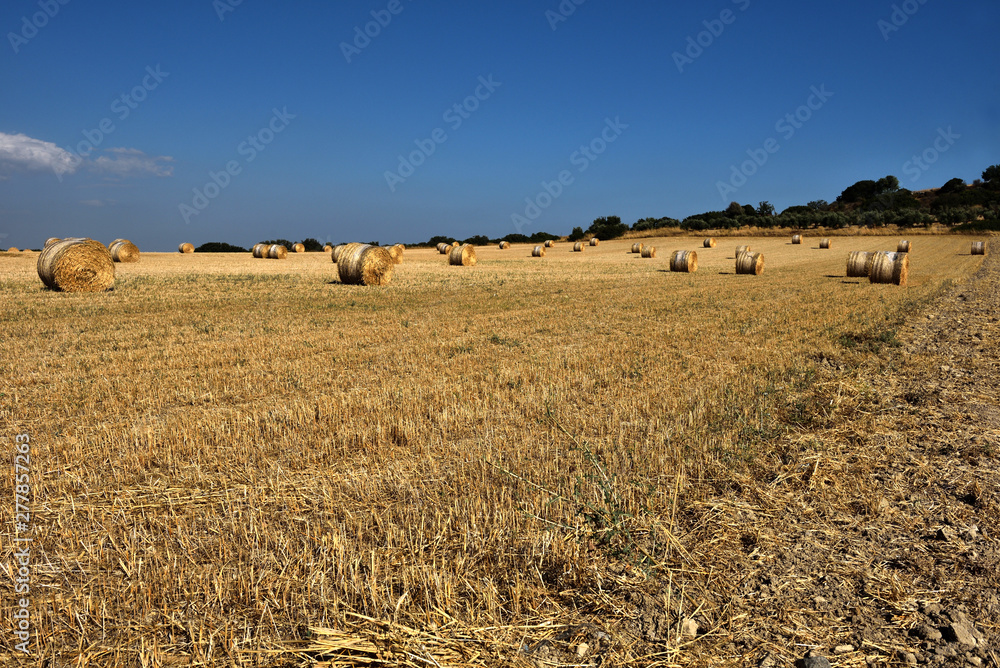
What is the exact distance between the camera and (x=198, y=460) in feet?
15.3

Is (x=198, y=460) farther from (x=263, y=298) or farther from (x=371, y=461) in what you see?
(x=263, y=298)

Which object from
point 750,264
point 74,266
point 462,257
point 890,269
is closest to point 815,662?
point 890,269

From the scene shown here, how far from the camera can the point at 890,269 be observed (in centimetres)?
1934

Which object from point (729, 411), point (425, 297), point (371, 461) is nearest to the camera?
point (371, 461)

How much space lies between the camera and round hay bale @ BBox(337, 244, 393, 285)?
71.3 ft

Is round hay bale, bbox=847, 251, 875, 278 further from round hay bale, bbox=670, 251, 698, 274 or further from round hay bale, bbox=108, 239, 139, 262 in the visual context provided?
round hay bale, bbox=108, 239, 139, 262

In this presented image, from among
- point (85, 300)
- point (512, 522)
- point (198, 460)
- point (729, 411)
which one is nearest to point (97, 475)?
point (198, 460)

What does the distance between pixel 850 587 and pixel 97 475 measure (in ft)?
17.1

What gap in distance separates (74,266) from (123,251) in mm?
18977

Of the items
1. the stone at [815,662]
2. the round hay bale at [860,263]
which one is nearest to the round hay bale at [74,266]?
the stone at [815,662]

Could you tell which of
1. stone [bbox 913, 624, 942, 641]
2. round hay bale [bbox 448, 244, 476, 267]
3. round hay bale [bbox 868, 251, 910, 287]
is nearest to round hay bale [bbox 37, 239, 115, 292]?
round hay bale [bbox 448, 244, 476, 267]

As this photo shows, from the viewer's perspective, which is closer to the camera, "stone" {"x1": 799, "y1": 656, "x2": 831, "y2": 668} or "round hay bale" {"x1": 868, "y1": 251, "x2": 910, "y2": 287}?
"stone" {"x1": 799, "y1": 656, "x2": 831, "y2": 668}

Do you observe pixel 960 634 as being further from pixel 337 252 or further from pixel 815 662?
pixel 337 252

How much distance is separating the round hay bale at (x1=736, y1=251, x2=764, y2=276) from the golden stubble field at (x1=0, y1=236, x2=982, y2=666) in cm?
1641
